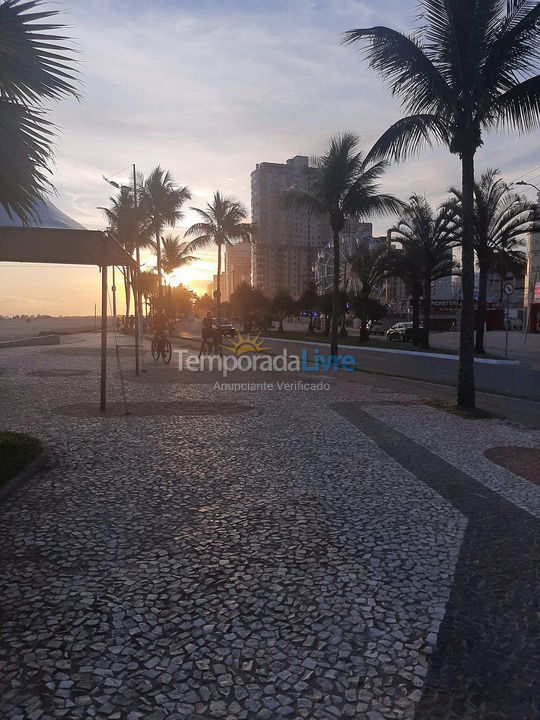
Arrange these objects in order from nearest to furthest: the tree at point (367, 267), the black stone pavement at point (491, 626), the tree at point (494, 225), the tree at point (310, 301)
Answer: the black stone pavement at point (491, 626), the tree at point (494, 225), the tree at point (367, 267), the tree at point (310, 301)

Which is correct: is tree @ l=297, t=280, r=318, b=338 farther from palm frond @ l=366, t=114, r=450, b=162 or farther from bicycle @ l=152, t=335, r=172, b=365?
palm frond @ l=366, t=114, r=450, b=162

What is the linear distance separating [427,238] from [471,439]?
83.1 ft

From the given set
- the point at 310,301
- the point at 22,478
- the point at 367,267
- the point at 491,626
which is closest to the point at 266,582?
the point at 491,626

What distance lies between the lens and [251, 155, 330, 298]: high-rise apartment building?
14612 centimetres

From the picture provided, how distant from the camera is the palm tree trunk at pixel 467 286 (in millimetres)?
9977

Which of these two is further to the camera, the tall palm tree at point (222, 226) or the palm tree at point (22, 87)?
the tall palm tree at point (222, 226)

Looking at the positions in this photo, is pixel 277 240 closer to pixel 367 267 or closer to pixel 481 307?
pixel 367 267

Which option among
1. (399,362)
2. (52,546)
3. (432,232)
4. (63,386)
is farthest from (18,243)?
(432,232)

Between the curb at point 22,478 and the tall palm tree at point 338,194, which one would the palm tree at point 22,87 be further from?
the tall palm tree at point 338,194

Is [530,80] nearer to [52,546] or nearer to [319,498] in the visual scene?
[319,498]

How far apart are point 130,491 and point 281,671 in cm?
301

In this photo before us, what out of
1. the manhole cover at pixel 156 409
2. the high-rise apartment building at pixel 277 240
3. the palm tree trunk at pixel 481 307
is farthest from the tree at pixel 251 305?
the high-rise apartment building at pixel 277 240

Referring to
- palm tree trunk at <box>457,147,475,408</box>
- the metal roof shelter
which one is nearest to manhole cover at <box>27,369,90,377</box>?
the metal roof shelter

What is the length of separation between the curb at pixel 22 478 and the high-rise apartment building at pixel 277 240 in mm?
143096
